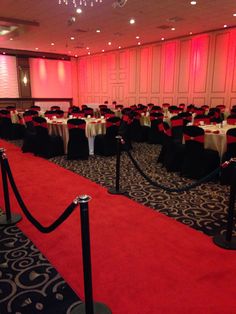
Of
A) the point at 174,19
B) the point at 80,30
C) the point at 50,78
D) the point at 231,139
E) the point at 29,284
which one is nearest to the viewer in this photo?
the point at 29,284

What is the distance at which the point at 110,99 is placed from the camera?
16625mm

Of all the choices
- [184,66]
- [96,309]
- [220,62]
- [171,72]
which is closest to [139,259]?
[96,309]

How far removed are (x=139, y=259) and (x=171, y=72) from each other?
38.6 feet

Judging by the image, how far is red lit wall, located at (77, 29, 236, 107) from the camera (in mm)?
11125

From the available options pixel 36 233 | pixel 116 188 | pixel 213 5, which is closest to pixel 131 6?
pixel 213 5

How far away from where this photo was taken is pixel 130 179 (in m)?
4.89

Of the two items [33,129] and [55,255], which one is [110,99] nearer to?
[33,129]

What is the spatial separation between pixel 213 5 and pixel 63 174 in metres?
6.39

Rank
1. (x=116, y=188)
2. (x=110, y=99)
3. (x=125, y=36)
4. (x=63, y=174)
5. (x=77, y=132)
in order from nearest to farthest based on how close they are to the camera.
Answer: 1. (x=116, y=188)
2. (x=63, y=174)
3. (x=77, y=132)
4. (x=125, y=36)
5. (x=110, y=99)

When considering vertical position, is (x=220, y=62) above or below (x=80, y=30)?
below

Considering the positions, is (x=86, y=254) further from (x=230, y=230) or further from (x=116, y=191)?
(x=116, y=191)

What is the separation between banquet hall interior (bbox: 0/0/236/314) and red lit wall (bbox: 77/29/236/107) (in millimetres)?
50

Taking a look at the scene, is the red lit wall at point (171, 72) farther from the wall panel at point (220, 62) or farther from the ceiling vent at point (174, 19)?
the ceiling vent at point (174, 19)

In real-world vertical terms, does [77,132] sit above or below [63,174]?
above
